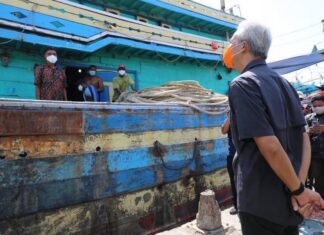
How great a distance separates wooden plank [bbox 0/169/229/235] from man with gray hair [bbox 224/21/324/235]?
2622mm

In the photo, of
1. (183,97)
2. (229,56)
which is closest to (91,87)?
(183,97)

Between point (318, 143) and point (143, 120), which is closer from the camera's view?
point (143, 120)

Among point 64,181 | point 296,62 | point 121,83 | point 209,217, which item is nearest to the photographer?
point 64,181

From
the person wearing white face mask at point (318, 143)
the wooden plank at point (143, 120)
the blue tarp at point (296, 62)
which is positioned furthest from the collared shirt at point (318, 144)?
the blue tarp at point (296, 62)

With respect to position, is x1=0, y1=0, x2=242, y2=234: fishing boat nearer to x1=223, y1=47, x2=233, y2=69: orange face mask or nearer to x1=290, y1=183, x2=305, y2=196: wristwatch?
x1=223, y1=47, x2=233, y2=69: orange face mask

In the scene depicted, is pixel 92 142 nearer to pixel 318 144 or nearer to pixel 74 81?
pixel 318 144

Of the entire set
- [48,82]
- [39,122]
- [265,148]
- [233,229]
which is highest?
[48,82]

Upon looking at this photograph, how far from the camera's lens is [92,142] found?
407 centimetres

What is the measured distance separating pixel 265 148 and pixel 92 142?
2909mm

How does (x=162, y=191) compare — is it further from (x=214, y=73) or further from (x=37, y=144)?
(x=214, y=73)

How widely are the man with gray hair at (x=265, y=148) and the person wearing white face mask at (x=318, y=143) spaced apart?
337 centimetres

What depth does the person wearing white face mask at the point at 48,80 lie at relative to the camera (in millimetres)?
5109

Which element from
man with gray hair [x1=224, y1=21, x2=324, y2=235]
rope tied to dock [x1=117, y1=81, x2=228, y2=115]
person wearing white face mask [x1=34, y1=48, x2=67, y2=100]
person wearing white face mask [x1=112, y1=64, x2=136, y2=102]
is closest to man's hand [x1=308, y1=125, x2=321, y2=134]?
rope tied to dock [x1=117, y1=81, x2=228, y2=115]

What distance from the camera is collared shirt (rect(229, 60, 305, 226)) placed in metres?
1.55
